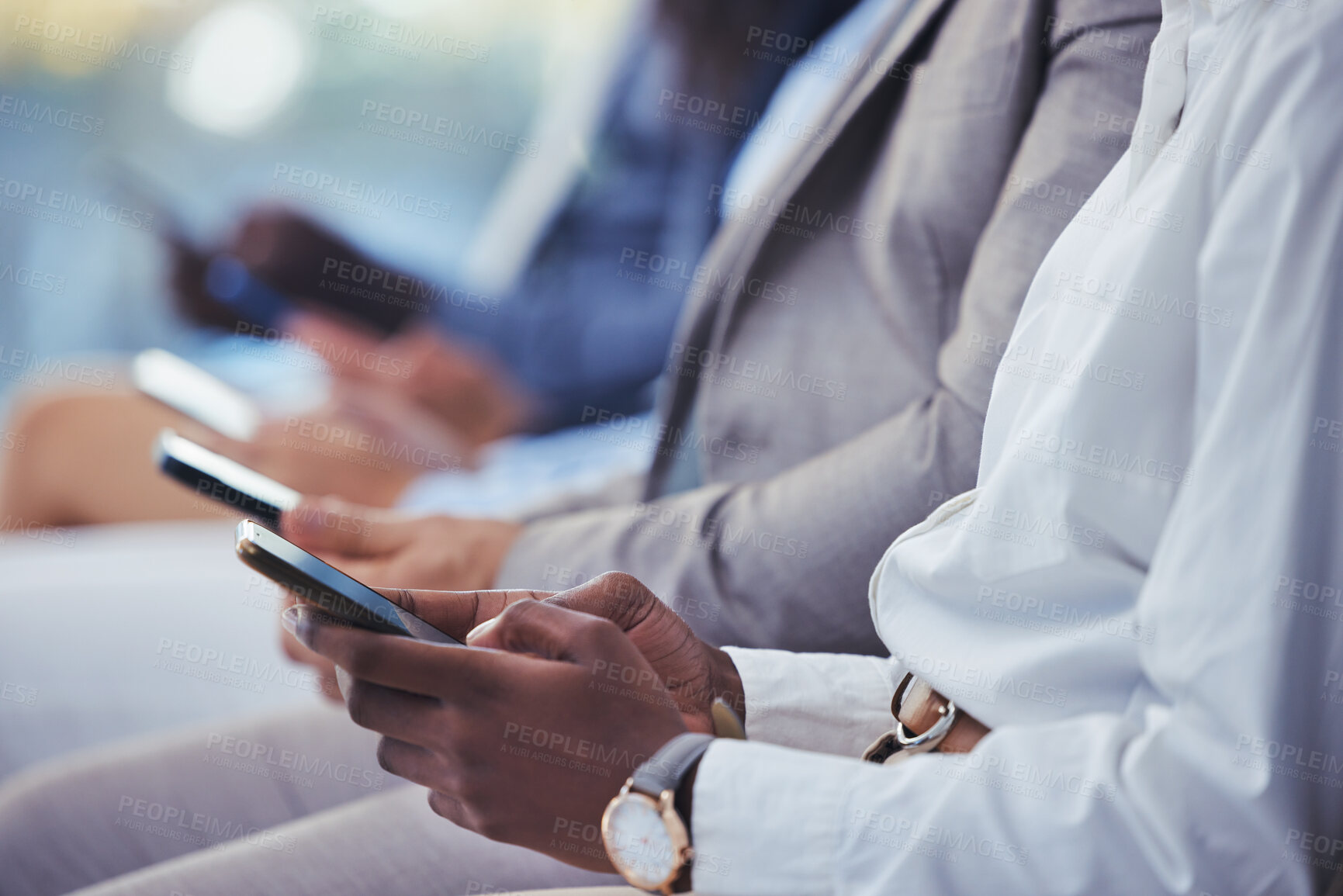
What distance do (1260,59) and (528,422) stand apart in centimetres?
141

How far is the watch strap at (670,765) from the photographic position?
1.25ft

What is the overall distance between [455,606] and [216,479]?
0.90ft

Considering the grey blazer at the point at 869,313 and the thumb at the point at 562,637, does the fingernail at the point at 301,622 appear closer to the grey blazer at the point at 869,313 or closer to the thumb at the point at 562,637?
the thumb at the point at 562,637

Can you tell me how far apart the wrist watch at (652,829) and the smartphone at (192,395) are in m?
0.81

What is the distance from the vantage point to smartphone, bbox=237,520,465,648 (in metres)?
0.38

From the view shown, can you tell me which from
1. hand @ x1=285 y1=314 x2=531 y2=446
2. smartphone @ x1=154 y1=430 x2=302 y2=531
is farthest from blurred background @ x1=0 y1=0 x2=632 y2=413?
smartphone @ x1=154 y1=430 x2=302 y2=531

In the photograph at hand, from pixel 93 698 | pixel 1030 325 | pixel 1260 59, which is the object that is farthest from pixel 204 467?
pixel 1260 59

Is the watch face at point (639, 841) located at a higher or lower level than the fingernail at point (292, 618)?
lower

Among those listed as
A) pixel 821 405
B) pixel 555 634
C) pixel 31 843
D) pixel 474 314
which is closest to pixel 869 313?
pixel 821 405

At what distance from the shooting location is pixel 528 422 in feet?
5.56

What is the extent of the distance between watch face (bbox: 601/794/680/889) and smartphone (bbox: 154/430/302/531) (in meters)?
0.41

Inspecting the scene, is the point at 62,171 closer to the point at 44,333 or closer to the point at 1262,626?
the point at 44,333

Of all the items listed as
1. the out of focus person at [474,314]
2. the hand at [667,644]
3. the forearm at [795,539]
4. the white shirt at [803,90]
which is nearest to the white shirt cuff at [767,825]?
the hand at [667,644]

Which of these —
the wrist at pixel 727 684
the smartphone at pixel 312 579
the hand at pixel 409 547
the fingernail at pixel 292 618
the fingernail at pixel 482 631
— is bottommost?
the hand at pixel 409 547
